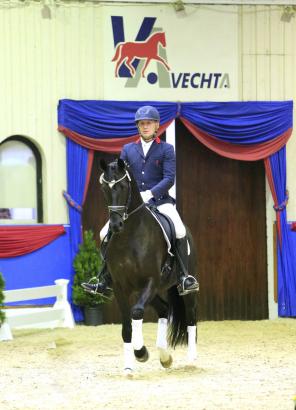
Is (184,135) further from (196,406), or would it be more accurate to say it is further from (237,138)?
(196,406)

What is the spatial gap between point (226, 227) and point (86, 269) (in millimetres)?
2206

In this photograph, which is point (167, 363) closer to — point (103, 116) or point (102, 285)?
point (102, 285)

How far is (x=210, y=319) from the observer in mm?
12219

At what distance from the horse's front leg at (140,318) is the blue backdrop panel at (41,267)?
4.47 metres

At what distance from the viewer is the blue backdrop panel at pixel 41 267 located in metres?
11.3

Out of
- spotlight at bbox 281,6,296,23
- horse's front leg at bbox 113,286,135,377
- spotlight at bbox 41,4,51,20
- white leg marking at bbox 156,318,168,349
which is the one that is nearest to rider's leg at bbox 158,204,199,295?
white leg marking at bbox 156,318,168,349

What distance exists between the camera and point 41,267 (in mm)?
11367

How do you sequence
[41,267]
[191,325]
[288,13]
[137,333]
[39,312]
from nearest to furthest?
[137,333] < [191,325] < [39,312] < [41,267] < [288,13]

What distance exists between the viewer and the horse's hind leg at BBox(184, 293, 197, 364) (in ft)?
25.2

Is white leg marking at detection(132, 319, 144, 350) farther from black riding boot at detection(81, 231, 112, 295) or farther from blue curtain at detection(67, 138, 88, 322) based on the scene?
blue curtain at detection(67, 138, 88, 322)

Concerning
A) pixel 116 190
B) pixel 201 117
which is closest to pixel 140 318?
pixel 116 190

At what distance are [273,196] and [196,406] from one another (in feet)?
21.7

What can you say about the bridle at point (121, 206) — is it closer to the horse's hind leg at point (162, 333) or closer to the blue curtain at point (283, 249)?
the horse's hind leg at point (162, 333)

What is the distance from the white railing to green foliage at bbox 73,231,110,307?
30 cm
